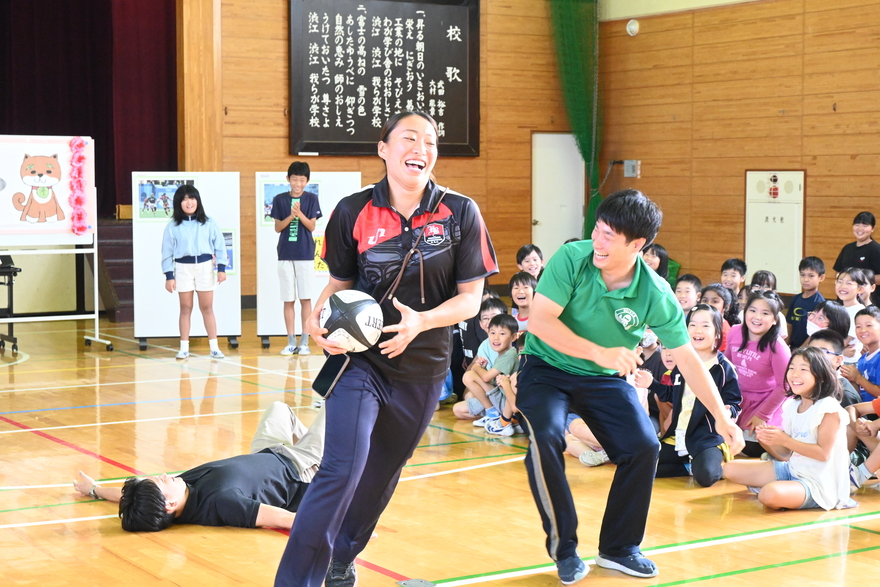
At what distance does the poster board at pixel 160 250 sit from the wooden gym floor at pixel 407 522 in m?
2.75

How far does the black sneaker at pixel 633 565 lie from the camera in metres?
3.93

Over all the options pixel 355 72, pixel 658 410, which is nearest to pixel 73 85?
pixel 355 72

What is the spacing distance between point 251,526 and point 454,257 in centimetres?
189

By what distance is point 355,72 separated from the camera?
45.3 feet

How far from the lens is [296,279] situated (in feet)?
34.0

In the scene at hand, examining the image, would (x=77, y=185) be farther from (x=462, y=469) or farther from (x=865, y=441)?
(x=865, y=441)

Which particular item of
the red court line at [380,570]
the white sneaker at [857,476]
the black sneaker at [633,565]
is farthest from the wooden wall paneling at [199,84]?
the black sneaker at [633,565]

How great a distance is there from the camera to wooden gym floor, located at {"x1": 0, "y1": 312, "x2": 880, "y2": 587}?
4047 millimetres

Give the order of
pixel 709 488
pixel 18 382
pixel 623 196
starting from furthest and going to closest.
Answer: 1. pixel 18 382
2. pixel 709 488
3. pixel 623 196

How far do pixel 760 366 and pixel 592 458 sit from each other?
121 cm

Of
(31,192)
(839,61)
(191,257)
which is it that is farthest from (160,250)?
(839,61)

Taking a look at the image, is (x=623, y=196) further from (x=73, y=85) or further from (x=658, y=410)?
(x=73, y=85)

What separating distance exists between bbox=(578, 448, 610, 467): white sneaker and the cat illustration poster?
623cm

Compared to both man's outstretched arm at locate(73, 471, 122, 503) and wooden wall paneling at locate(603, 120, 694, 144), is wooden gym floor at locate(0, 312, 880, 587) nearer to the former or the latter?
man's outstretched arm at locate(73, 471, 122, 503)
